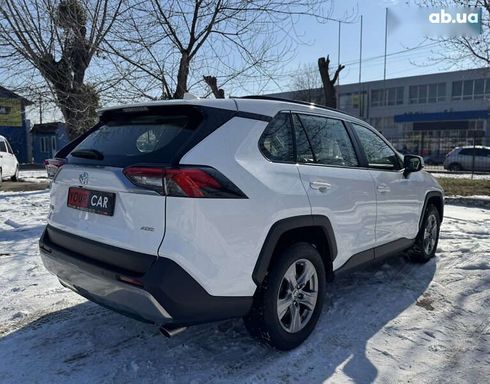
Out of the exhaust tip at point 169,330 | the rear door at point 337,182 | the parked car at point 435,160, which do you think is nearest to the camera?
the exhaust tip at point 169,330

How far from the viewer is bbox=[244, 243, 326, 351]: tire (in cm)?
290

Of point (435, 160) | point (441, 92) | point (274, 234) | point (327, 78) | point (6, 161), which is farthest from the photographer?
point (441, 92)

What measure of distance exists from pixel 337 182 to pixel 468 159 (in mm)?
25454

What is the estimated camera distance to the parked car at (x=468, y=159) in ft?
79.9

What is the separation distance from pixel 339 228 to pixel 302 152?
716mm

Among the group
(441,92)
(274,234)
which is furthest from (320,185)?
(441,92)

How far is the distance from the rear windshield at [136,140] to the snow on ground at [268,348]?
1357 mm

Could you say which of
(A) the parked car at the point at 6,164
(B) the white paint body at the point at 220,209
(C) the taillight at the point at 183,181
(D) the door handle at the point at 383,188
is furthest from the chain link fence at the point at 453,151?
(C) the taillight at the point at 183,181

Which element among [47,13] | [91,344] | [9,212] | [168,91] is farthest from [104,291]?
[47,13]

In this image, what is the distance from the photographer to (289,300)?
10.2 ft

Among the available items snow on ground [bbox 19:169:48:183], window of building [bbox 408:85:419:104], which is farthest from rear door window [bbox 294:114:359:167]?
window of building [bbox 408:85:419:104]

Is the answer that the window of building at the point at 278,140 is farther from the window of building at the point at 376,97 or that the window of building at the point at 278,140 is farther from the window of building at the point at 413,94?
the window of building at the point at 376,97

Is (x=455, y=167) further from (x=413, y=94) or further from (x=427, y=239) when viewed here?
(x=413, y=94)

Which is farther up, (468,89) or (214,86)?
(468,89)
